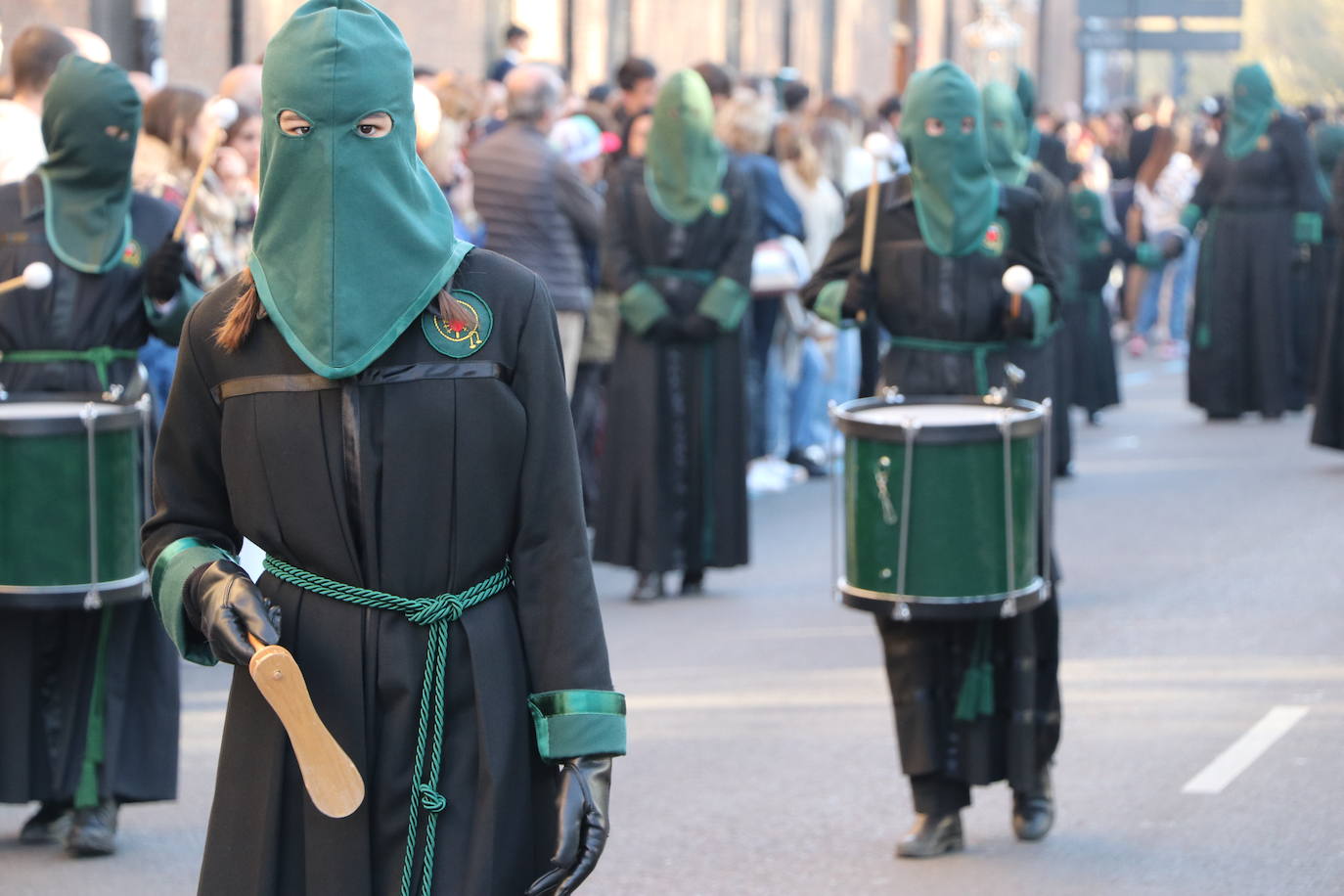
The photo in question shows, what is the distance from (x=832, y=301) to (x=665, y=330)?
313cm

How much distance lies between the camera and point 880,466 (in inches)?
237

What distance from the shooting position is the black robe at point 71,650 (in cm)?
622

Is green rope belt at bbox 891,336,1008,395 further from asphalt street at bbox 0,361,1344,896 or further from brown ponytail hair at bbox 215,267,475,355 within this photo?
brown ponytail hair at bbox 215,267,475,355

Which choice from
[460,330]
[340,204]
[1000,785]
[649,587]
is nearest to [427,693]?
[460,330]

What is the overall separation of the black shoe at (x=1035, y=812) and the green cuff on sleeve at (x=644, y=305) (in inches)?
151

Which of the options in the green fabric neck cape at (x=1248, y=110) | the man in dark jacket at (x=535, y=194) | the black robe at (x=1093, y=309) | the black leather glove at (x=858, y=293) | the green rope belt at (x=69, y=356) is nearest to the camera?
the green rope belt at (x=69, y=356)

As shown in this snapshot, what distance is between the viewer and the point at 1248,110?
48.8 feet

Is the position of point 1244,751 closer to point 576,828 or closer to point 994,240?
point 994,240

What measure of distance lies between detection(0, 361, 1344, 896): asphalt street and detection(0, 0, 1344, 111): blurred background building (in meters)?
5.51

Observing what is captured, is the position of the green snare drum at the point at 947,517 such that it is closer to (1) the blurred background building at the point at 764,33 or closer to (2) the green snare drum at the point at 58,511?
(2) the green snare drum at the point at 58,511

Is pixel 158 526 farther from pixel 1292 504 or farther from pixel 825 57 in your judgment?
pixel 825 57

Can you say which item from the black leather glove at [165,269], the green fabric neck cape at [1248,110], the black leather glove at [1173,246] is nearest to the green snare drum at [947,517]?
the black leather glove at [165,269]

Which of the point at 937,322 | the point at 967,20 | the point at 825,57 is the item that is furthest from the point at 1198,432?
the point at 967,20

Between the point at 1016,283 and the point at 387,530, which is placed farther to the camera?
the point at 1016,283
